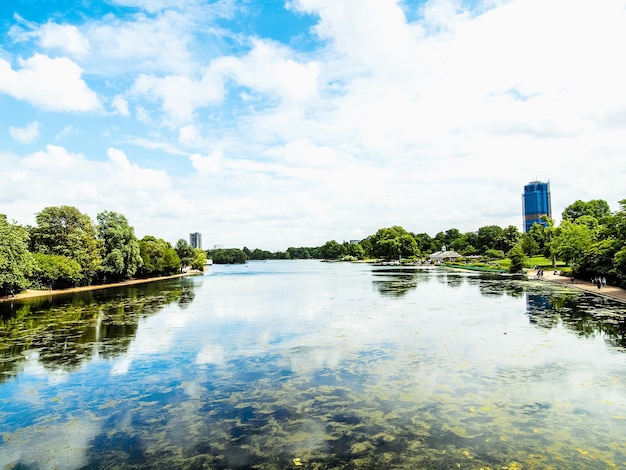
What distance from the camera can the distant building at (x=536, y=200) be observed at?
623 feet

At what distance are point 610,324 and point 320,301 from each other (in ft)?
55.0

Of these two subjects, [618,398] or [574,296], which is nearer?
[618,398]

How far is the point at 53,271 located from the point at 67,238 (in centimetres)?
730

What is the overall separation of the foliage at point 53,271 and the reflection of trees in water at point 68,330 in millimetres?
7642

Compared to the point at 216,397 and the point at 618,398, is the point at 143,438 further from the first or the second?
the point at 618,398

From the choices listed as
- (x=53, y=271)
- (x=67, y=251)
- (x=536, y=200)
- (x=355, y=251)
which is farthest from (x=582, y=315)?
(x=536, y=200)

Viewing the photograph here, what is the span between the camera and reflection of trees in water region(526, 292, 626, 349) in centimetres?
1705

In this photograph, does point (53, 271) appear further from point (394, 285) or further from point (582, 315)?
point (582, 315)

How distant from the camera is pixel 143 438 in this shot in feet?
26.2

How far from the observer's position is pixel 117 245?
53.8 meters

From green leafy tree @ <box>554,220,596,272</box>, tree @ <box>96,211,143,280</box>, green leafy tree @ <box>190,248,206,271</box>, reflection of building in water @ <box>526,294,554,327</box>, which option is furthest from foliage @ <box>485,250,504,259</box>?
tree @ <box>96,211,143,280</box>

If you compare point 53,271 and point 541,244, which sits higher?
point 541,244

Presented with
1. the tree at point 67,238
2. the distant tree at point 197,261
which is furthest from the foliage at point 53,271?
the distant tree at point 197,261

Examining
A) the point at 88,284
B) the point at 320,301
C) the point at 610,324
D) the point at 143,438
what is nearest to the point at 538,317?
the point at 610,324
